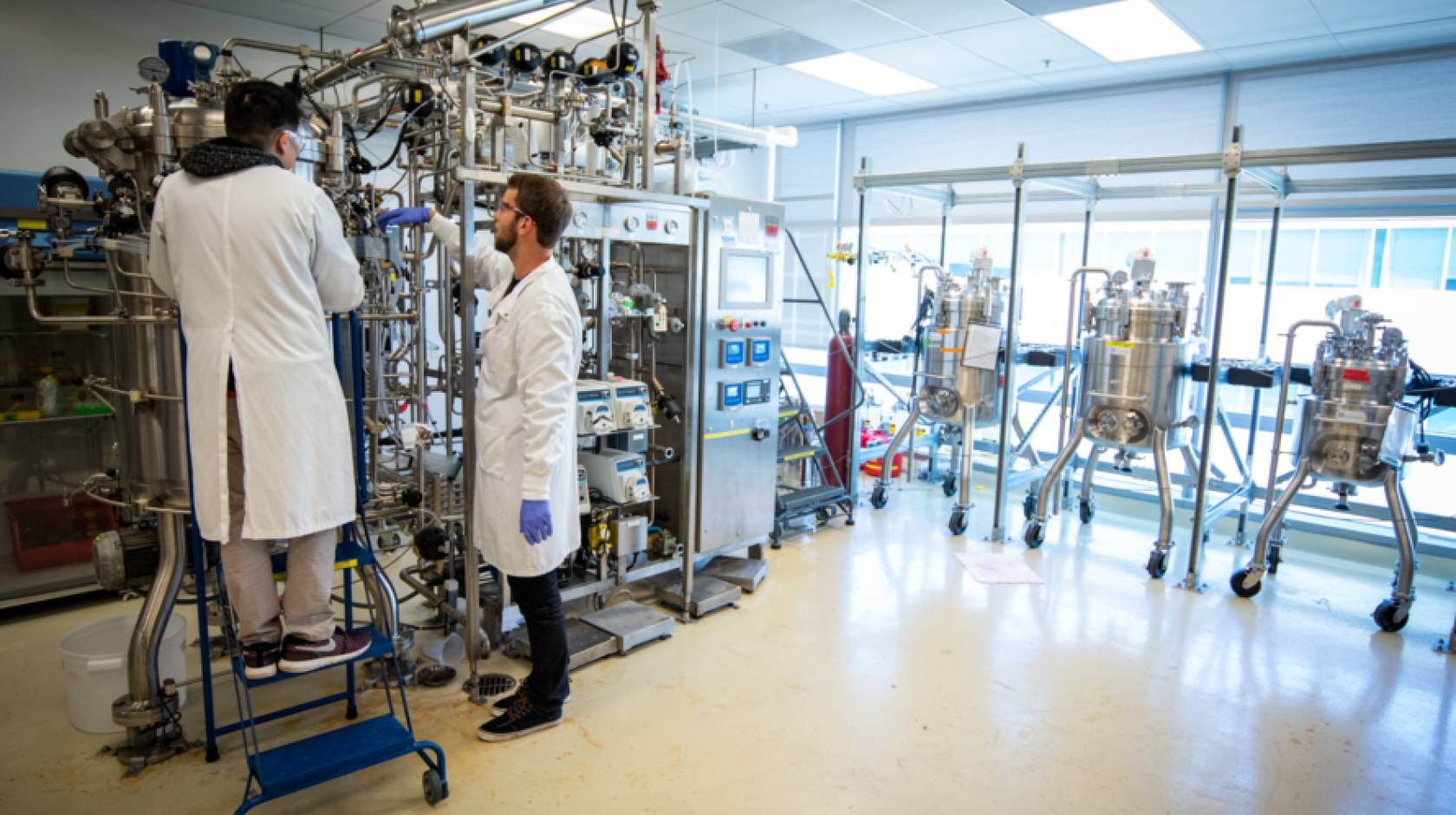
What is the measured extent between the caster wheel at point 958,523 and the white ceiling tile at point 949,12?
284 centimetres

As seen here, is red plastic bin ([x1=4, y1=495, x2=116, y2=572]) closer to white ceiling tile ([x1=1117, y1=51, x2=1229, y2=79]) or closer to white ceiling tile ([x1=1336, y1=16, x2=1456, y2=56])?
white ceiling tile ([x1=1117, y1=51, x2=1229, y2=79])

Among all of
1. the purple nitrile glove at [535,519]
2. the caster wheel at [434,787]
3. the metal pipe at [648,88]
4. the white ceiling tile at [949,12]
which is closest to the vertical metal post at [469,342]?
the purple nitrile glove at [535,519]

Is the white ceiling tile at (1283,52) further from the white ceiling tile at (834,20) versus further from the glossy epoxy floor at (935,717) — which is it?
the glossy epoxy floor at (935,717)

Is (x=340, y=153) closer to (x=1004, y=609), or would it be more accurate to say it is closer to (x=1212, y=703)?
(x=1004, y=609)

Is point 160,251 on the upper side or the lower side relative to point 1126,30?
lower

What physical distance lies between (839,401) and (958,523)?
3.90 feet

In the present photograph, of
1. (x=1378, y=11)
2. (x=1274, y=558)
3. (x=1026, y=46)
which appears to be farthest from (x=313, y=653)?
(x=1378, y=11)

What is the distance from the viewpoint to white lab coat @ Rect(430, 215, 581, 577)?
2.41 metres

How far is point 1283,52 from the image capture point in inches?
198

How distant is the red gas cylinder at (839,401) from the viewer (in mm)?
5559

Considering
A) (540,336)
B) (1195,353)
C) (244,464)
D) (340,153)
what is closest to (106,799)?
(244,464)

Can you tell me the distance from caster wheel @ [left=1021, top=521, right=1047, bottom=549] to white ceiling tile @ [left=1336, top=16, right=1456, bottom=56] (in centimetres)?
327

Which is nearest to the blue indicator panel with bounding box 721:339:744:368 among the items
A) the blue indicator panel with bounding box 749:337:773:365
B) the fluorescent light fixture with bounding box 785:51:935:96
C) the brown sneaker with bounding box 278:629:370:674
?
the blue indicator panel with bounding box 749:337:773:365

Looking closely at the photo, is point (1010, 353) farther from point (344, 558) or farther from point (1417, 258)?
point (344, 558)
